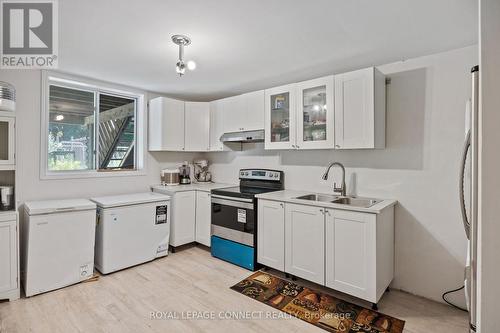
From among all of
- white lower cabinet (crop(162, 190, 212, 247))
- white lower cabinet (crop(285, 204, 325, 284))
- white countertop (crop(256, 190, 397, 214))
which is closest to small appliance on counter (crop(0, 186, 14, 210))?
white lower cabinet (crop(162, 190, 212, 247))

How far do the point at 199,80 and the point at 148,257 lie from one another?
2.32 m

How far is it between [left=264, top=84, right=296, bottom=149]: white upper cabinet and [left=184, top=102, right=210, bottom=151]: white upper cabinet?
1217 millimetres

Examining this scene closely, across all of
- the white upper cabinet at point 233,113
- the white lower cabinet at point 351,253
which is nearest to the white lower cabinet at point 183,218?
the white upper cabinet at point 233,113

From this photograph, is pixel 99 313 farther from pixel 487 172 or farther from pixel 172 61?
pixel 487 172

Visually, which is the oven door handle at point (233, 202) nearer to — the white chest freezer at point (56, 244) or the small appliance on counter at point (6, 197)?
the white chest freezer at point (56, 244)

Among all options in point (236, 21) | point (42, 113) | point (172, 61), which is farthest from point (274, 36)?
point (42, 113)

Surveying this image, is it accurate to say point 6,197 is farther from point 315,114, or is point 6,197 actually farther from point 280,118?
point 315,114

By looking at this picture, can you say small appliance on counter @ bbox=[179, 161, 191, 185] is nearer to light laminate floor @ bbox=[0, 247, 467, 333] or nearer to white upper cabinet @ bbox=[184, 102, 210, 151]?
white upper cabinet @ bbox=[184, 102, 210, 151]

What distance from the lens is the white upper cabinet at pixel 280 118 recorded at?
302 cm

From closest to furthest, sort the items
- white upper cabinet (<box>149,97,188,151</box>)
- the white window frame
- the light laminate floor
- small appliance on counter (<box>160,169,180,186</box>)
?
the light laminate floor
the white window frame
white upper cabinet (<box>149,97,188,151</box>)
small appliance on counter (<box>160,169,180,186</box>)

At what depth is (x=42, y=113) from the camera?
2941 mm

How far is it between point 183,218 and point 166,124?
1.37 metres

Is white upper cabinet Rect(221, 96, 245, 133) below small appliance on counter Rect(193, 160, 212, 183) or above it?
above

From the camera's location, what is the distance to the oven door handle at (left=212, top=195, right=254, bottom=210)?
10.1 ft
